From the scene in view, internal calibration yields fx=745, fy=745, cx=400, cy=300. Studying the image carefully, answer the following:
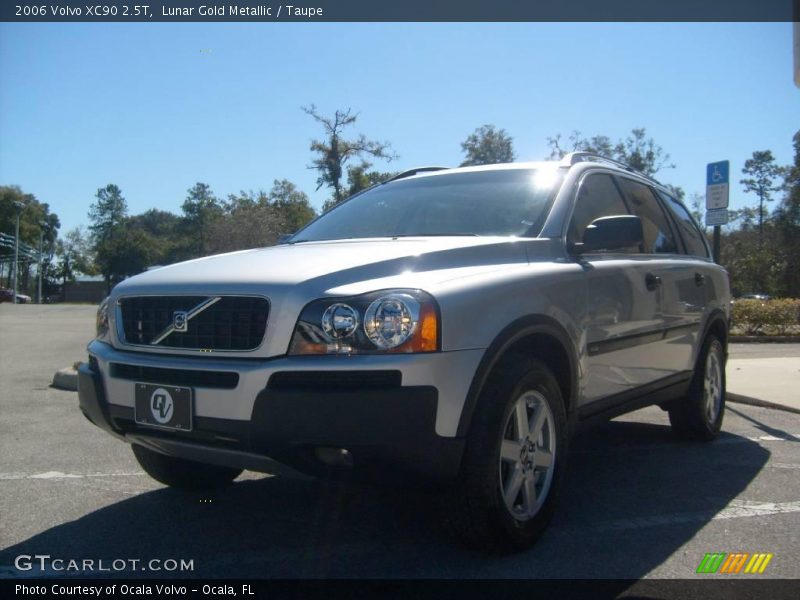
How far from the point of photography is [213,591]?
284 centimetres

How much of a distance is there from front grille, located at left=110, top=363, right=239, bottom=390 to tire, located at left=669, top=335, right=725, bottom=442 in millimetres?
3765

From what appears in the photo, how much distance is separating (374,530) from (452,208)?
72.6 inches

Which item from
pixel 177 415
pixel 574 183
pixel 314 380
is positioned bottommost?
pixel 177 415

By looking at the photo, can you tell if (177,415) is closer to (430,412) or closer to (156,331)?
(156,331)

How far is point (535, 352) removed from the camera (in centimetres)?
350

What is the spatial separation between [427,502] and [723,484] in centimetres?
188

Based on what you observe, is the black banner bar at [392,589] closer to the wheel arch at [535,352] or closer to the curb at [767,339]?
the wheel arch at [535,352]

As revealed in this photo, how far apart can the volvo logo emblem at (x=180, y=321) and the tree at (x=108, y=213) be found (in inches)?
4171

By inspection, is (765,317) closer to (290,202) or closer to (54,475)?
(54,475)

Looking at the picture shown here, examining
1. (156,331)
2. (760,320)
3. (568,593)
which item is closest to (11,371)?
(156,331)

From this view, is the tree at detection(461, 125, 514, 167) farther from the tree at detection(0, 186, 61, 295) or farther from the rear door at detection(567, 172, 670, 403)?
the tree at detection(0, 186, 61, 295)

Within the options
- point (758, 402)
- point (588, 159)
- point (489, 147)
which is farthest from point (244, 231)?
point (588, 159)

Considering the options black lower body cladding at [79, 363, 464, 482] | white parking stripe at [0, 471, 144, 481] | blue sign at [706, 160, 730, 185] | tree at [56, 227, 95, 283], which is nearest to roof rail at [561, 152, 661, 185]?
black lower body cladding at [79, 363, 464, 482]

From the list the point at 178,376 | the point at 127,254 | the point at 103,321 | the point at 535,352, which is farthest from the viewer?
the point at 127,254
